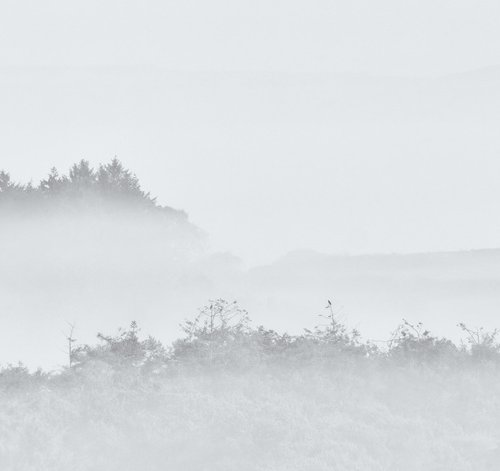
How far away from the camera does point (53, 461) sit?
62.8 feet

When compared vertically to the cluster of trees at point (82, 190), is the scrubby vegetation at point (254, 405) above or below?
below

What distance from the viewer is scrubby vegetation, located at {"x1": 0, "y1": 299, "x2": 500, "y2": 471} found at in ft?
67.1

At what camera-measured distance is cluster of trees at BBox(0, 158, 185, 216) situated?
4341 centimetres

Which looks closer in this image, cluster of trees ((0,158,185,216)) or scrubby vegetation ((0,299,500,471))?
scrubby vegetation ((0,299,500,471))

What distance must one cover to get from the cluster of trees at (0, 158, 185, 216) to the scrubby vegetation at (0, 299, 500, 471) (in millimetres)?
18104

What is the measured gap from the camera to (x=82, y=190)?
43750 millimetres

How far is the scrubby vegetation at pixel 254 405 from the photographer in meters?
20.5

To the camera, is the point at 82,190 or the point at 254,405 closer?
the point at 254,405

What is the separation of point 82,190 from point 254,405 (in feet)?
73.9

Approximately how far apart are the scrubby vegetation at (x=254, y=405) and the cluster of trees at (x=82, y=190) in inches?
713

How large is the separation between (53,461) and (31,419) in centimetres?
92

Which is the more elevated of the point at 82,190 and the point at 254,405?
the point at 82,190

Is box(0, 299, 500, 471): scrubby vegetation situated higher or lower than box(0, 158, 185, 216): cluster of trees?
lower

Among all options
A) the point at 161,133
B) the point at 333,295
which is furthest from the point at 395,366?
the point at 161,133
